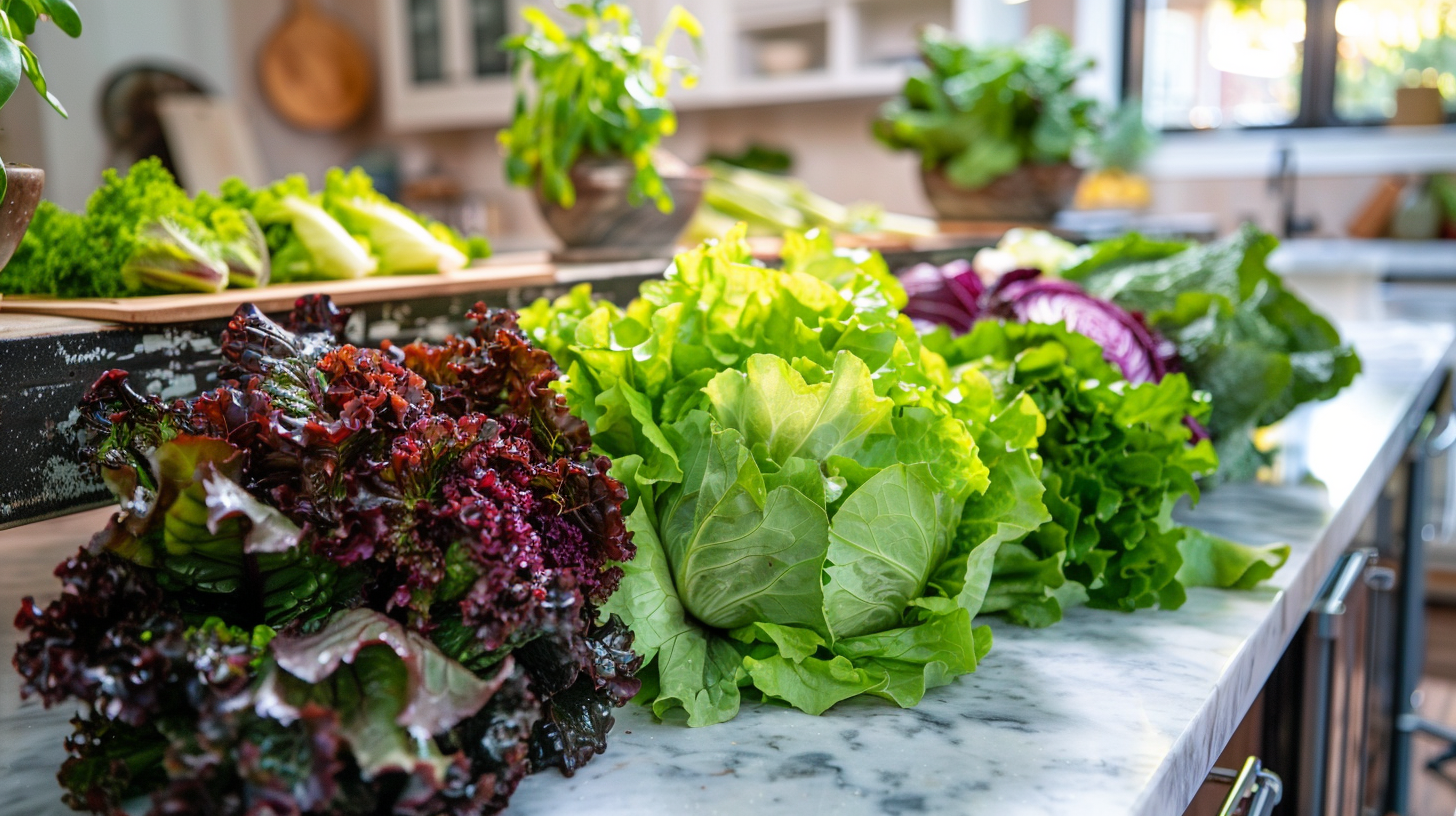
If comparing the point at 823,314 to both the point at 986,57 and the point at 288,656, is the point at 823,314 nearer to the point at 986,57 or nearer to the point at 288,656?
the point at 288,656

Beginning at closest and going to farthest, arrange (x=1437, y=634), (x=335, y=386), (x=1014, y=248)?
1. (x=335, y=386)
2. (x=1014, y=248)
3. (x=1437, y=634)

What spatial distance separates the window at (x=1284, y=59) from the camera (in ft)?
13.6

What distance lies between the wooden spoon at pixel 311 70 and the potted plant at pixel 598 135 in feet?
13.6

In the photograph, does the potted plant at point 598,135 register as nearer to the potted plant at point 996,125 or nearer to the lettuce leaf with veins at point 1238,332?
the lettuce leaf with veins at point 1238,332

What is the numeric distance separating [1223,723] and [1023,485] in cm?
21

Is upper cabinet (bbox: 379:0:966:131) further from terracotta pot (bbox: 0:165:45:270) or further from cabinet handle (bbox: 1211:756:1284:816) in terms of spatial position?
Result: terracotta pot (bbox: 0:165:45:270)

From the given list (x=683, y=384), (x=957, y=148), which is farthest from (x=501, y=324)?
(x=957, y=148)

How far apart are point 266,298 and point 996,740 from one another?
2.02 feet

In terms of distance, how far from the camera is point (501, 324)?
80 centimetres

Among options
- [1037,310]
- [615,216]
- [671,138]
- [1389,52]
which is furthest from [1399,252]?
[615,216]

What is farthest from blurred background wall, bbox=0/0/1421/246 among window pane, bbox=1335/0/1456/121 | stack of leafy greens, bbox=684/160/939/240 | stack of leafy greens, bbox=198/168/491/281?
stack of leafy greens, bbox=198/168/491/281

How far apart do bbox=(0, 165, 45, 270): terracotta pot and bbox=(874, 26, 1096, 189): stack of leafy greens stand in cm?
171

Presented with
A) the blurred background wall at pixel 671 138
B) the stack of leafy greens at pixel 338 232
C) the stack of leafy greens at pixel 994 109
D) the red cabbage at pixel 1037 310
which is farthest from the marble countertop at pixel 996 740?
the blurred background wall at pixel 671 138

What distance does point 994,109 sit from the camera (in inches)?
83.6
